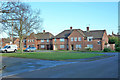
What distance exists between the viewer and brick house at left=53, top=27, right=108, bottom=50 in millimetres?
53500

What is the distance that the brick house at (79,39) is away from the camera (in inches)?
2106

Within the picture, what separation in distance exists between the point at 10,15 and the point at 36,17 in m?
22.3

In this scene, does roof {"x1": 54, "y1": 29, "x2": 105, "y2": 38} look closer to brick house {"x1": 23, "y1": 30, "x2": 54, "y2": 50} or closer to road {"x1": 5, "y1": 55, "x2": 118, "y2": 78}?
brick house {"x1": 23, "y1": 30, "x2": 54, "y2": 50}

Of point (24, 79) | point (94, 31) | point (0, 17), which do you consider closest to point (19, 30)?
point (0, 17)

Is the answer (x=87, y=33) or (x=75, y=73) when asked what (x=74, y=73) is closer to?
(x=75, y=73)

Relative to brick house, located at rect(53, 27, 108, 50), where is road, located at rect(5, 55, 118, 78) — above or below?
below

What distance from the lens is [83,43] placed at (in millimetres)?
55531

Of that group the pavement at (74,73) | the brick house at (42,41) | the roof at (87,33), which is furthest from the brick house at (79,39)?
the pavement at (74,73)

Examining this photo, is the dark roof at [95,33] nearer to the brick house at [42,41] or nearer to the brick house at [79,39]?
the brick house at [79,39]

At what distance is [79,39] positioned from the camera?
56.1 m

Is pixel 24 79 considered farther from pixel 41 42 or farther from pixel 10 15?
pixel 41 42

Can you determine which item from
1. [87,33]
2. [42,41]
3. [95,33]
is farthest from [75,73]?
[42,41]

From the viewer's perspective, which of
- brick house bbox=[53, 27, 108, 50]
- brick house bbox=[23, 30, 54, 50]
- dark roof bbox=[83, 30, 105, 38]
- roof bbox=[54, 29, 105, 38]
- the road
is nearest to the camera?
the road

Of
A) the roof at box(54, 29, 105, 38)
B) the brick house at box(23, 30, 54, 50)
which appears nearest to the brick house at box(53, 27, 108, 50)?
the roof at box(54, 29, 105, 38)
